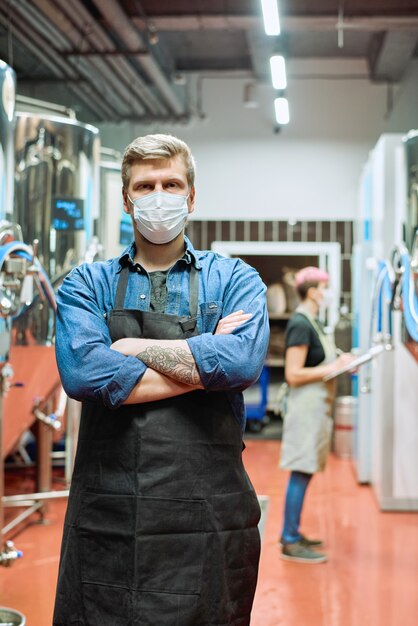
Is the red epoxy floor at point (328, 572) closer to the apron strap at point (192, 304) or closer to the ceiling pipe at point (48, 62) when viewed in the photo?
the apron strap at point (192, 304)

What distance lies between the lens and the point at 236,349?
1.89 metres

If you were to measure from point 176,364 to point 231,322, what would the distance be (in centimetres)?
19

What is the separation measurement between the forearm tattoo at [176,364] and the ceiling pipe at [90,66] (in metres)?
4.84

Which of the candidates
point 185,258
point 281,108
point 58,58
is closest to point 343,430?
point 281,108

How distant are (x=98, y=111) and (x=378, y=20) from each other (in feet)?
12.0

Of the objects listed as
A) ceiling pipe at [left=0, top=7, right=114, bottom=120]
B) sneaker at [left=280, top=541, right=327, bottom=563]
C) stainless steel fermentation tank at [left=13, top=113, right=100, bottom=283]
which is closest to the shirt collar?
stainless steel fermentation tank at [left=13, top=113, right=100, bottom=283]

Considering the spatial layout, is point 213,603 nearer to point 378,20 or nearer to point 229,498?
point 229,498

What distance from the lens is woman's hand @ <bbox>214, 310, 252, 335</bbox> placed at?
6.36ft

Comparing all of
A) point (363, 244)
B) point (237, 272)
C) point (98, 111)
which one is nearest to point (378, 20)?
→ point (363, 244)

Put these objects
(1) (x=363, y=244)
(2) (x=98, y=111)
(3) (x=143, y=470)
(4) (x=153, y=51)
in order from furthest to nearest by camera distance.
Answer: (2) (x=98, y=111) < (4) (x=153, y=51) < (1) (x=363, y=244) < (3) (x=143, y=470)

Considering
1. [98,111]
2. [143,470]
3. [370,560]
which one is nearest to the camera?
[143,470]

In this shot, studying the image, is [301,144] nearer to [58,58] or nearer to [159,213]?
[58,58]

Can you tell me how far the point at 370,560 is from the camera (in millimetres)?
4594

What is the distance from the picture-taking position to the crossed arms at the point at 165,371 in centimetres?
185
